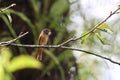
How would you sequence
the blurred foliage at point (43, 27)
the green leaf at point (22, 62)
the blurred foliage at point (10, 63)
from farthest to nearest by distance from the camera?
the blurred foliage at point (43, 27) < the green leaf at point (22, 62) < the blurred foliage at point (10, 63)

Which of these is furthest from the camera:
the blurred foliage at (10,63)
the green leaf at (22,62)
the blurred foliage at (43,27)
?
the blurred foliage at (43,27)

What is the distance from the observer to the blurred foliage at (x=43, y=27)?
183cm

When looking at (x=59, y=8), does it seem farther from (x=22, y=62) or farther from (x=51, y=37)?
(x=22, y=62)

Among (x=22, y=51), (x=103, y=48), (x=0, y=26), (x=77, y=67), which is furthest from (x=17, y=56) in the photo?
(x=103, y=48)

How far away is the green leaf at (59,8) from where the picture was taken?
189cm

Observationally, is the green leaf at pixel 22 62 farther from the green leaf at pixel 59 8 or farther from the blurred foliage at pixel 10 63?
the green leaf at pixel 59 8

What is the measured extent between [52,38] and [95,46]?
0.22m

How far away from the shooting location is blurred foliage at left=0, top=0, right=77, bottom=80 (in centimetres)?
183

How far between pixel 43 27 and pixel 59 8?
4.8 inches

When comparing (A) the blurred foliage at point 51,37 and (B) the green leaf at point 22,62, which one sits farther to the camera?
(A) the blurred foliage at point 51,37

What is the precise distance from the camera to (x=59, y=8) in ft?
6.21

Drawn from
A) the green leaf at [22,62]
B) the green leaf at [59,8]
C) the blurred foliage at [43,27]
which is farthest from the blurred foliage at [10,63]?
the green leaf at [59,8]

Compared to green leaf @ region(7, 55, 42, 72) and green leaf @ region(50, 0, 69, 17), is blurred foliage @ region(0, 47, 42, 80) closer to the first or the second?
green leaf @ region(7, 55, 42, 72)

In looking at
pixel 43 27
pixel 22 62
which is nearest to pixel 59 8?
pixel 43 27
